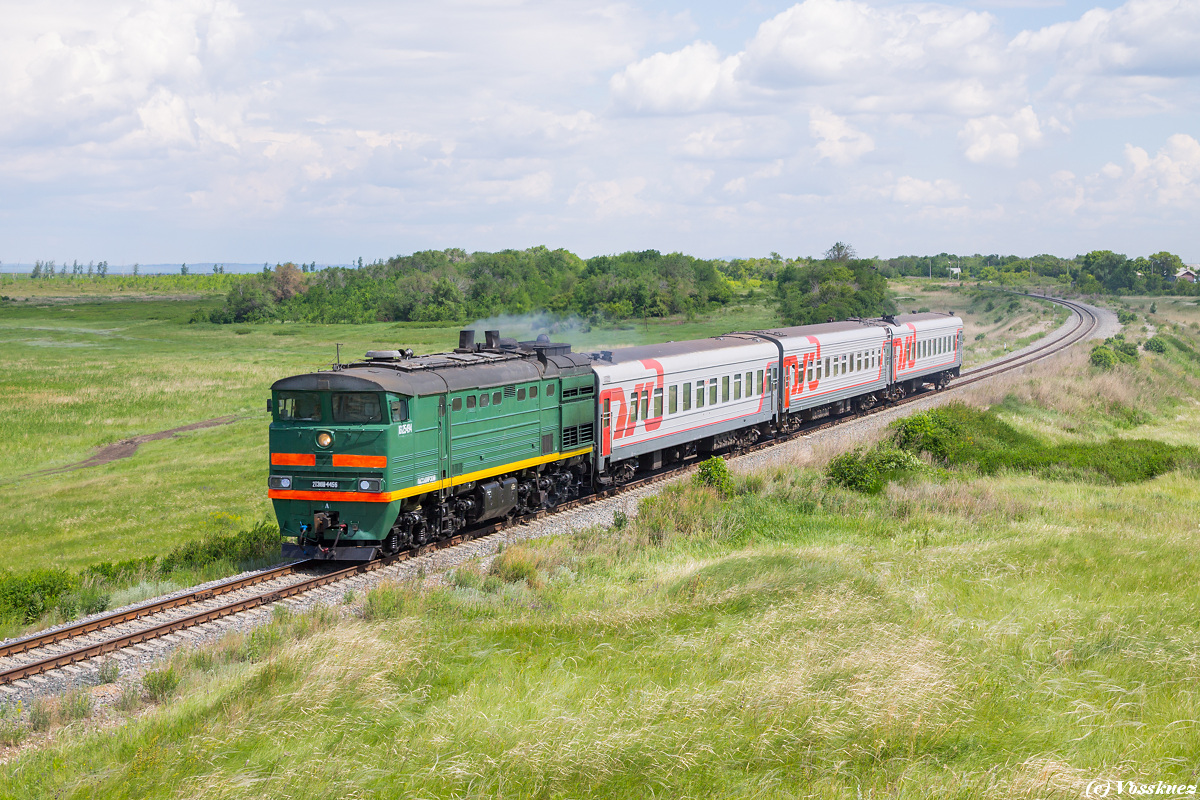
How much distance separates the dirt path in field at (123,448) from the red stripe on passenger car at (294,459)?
26393mm

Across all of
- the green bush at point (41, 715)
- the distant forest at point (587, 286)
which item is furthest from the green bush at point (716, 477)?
the distant forest at point (587, 286)

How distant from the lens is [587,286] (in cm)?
9544

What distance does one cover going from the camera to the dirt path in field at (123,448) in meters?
40.1

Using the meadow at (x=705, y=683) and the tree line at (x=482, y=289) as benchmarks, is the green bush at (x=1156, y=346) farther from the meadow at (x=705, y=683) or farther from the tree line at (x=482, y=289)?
the meadow at (x=705, y=683)

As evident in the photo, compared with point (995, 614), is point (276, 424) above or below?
above

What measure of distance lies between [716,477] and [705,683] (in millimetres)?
13221

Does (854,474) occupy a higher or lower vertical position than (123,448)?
higher

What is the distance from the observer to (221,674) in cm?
1222

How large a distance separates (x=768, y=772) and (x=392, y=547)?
11.1 m

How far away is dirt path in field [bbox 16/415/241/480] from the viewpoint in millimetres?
40094

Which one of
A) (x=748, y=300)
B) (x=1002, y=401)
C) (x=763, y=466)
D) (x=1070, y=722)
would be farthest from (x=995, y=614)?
(x=748, y=300)

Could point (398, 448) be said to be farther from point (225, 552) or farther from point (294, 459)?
point (225, 552)

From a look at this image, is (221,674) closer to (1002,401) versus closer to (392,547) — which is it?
(392,547)

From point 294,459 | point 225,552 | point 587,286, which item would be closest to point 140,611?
point 294,459
